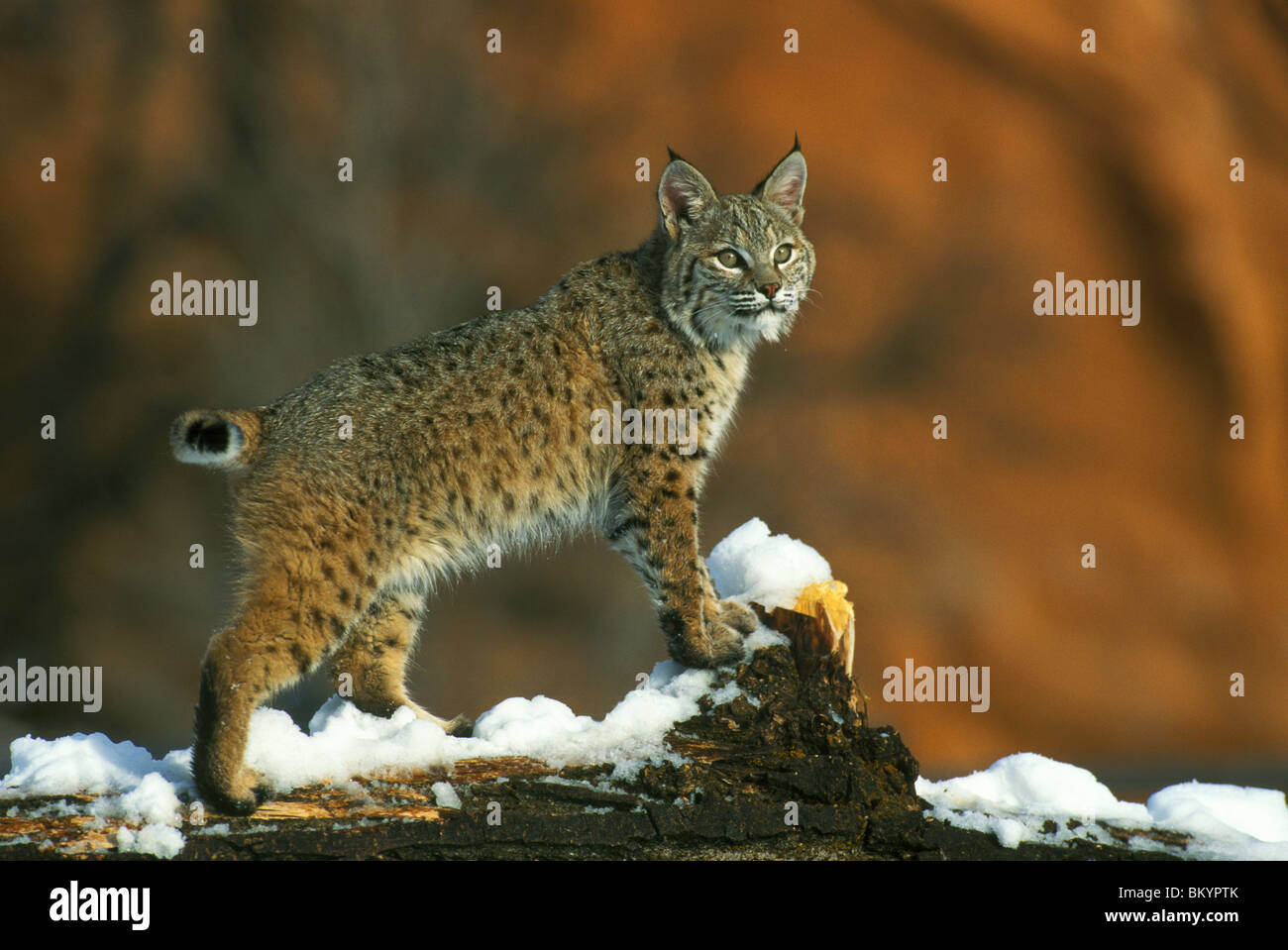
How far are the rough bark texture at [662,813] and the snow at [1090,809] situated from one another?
0.25 feet

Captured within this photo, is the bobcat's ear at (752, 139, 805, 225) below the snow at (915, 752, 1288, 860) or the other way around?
the other way around

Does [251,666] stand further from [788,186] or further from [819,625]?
[788,186]

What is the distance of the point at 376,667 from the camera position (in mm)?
5340

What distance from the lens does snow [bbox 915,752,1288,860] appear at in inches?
172

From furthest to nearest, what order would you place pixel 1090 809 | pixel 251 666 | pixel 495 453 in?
pixel 495 453 < pixel 1090 809 < pixel 251 666

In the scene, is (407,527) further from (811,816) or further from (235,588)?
(811,816)

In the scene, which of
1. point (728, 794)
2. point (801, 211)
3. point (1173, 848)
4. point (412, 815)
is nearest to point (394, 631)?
point (412, 815)

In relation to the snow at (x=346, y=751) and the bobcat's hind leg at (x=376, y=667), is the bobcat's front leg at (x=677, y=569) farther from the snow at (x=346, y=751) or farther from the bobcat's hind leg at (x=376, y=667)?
the bobcat's hind leg at (x=376, y=667)

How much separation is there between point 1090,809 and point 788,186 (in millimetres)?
3158

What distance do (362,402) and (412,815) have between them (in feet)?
5.74

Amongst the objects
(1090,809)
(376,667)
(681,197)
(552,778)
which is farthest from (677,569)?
(1090,809)

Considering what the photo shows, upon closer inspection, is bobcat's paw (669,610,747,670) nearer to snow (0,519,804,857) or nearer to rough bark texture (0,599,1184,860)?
snow (0,519,804,857)

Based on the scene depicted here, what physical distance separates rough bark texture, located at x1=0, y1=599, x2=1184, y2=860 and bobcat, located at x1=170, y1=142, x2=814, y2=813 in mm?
352

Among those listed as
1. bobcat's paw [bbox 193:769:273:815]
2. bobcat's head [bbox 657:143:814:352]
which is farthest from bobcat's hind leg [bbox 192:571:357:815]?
bobcat's head [bbox 657:143:814:352]
